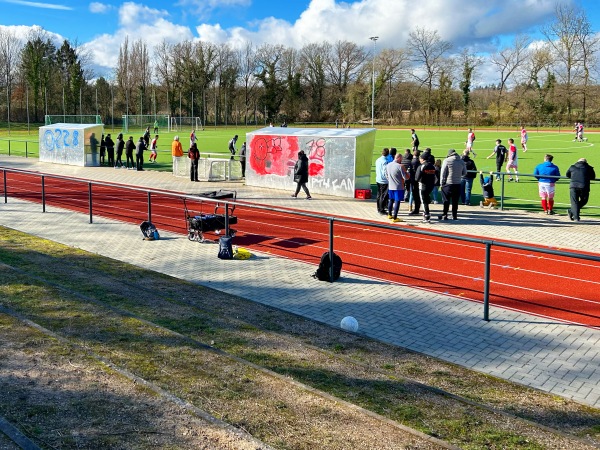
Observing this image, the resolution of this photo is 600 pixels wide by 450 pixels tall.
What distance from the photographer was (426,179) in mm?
16484

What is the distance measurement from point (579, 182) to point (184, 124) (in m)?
65.7

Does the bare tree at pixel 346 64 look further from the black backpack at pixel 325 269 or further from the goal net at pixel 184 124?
the black backpack at pixel 325 269

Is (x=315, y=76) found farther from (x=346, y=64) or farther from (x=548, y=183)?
(x=548, y=183)

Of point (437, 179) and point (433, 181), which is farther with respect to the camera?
point (437, 179)

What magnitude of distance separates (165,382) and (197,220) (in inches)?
309

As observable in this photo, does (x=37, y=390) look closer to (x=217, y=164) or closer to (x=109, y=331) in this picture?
(x=109, y=331)

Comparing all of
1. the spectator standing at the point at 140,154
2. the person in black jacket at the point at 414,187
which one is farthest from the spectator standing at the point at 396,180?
the spectator standing at the point at 140,154

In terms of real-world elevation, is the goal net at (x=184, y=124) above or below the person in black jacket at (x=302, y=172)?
above

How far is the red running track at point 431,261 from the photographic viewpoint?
974 centimetres

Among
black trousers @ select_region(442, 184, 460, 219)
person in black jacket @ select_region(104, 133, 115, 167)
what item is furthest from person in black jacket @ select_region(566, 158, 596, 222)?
person in black jacket @ select_region(104, 133, 115, 167)

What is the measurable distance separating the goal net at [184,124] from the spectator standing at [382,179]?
5772 centimetres

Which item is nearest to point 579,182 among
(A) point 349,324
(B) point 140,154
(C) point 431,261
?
(C) point 431,261

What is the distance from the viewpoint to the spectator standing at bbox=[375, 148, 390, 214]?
17.4 m

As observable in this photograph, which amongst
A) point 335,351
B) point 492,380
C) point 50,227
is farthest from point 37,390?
point 50,227
